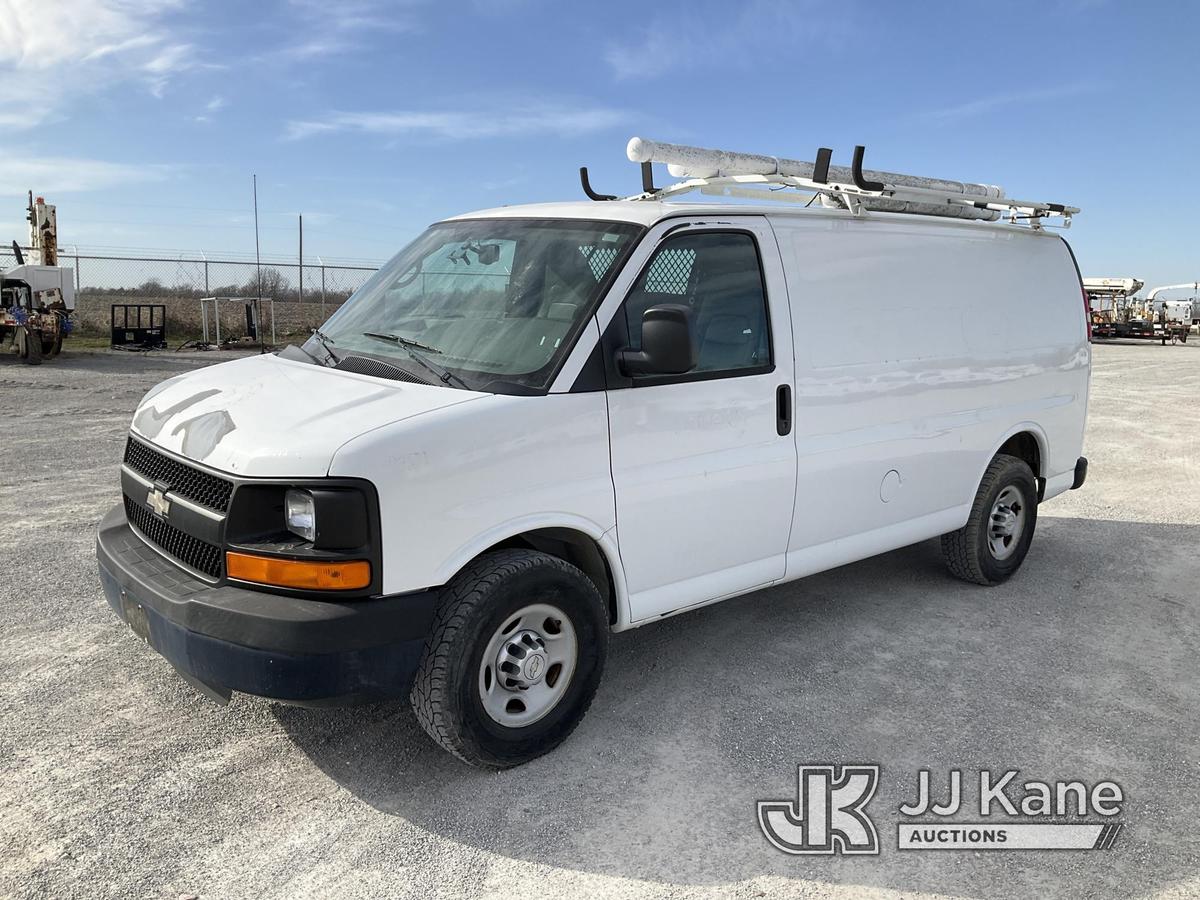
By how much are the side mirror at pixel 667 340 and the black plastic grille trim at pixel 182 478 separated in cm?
156

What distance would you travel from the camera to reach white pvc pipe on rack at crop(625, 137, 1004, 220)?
15.9 ft

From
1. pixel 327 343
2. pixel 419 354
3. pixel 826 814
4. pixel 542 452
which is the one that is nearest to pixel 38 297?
pixel 327 343

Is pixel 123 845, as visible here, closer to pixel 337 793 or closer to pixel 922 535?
pixel 337 793

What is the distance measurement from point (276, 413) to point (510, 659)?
1.23 meters

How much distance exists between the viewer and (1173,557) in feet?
22.2

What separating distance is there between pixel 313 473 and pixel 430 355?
0.91m

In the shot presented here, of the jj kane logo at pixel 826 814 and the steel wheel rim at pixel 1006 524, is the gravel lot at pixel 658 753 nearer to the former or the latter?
the jj kane logo at pixel 826 814

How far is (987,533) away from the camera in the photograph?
19.3ft

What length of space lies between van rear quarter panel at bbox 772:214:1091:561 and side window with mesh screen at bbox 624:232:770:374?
0.23 metres

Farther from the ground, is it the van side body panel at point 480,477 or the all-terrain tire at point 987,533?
the van side body panel at point 480,477

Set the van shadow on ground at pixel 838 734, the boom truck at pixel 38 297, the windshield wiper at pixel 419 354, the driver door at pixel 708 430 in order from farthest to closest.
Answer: the boom truck at pixel 38 297 < the driver door at pixel 708 430 < the windshield wiper at pixel 419 354 < the van shadow on ground at pixel 838 734

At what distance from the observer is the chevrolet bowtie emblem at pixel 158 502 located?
3.64 m

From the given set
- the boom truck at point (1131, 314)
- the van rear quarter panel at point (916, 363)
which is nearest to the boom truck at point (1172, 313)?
the boom truck at point (1131, 314)

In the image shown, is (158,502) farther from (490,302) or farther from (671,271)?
(671,271)
